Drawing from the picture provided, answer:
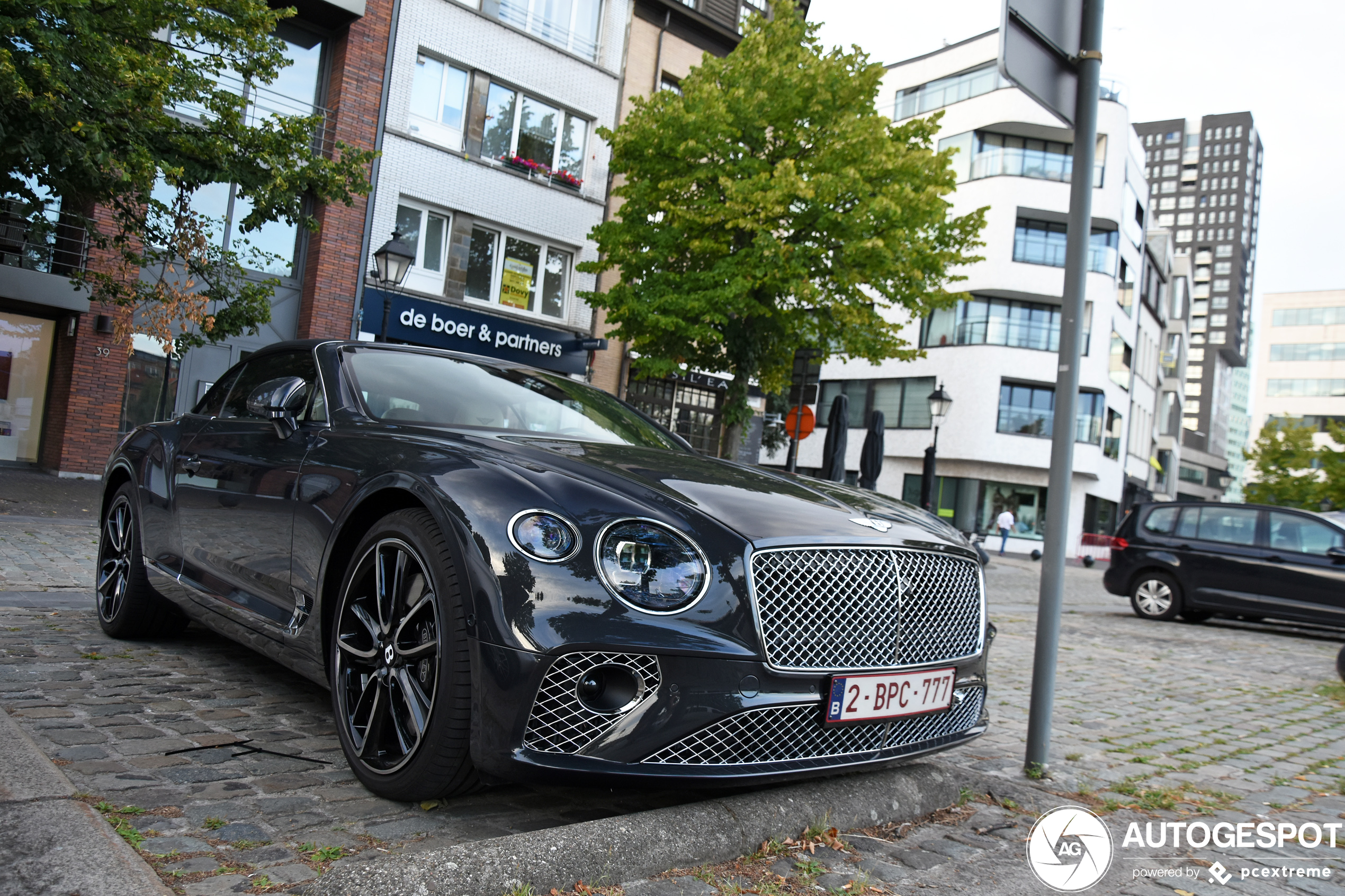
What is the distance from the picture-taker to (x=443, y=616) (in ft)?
8.54

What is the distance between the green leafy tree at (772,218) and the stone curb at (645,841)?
1417cm

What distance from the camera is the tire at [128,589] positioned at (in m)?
4.76

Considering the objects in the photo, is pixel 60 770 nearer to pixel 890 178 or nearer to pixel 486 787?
pixel 486 787

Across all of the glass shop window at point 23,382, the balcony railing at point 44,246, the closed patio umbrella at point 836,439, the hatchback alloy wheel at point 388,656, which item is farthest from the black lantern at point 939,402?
the hatchback alloy wheel at point 388,656

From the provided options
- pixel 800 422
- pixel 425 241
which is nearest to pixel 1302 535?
pixel 800 422

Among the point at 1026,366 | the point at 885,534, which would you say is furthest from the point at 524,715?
the point at 1026,366

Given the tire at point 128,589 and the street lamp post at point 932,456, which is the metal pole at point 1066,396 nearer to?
the tire at point 128,589

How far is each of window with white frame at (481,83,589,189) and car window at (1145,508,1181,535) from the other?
552 inches

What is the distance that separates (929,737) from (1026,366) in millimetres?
36524

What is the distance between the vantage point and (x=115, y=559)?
5.08 m

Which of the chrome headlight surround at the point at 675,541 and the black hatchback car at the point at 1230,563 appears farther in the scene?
the black hatchback car at the point at 1230,563

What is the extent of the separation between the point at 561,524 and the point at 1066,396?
2481mm

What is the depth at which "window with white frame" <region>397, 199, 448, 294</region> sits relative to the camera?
64.7 ft

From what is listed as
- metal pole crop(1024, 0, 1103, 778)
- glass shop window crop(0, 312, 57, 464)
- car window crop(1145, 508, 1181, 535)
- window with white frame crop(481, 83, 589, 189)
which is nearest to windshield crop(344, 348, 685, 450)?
metal pole crop(1024, 0, 1103, 778)
